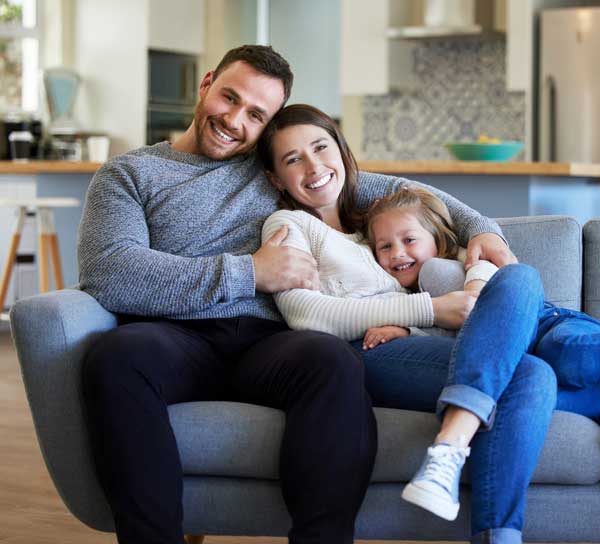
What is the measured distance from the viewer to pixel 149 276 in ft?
6.76

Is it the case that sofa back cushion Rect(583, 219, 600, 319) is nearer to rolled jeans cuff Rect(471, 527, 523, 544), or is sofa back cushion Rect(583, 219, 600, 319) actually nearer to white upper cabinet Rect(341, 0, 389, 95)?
rolled jeans cuff Rect(471, 527, 523, 544)

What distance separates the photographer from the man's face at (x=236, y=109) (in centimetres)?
228

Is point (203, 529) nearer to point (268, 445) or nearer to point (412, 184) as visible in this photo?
point (268, 445)

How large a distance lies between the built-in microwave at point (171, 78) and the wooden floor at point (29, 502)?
13.0 ft

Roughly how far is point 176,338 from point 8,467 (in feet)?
4.35

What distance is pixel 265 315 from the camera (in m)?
2.17

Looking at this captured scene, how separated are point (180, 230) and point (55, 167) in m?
2.82

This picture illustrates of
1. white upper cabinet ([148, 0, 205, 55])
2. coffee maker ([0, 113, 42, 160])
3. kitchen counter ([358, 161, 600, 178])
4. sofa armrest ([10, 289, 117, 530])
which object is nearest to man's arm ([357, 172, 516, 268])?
sofa armrest ([10, 289, 117, 530])

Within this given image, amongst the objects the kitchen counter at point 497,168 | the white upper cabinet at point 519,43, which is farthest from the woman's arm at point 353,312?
the white upper cabinet at point 519,43

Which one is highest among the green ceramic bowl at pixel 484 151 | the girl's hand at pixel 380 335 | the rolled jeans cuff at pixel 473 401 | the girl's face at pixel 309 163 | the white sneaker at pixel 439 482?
the green ceramic bowl at pixel 484 151

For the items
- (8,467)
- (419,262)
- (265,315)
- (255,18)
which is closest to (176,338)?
(265,315)

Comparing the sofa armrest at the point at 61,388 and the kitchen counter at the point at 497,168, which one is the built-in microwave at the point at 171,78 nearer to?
the kitchen counter at the point at 497,168

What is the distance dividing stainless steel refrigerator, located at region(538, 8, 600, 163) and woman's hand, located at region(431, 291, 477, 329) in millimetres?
4606

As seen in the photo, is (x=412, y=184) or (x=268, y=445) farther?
(x=412, y=184)
